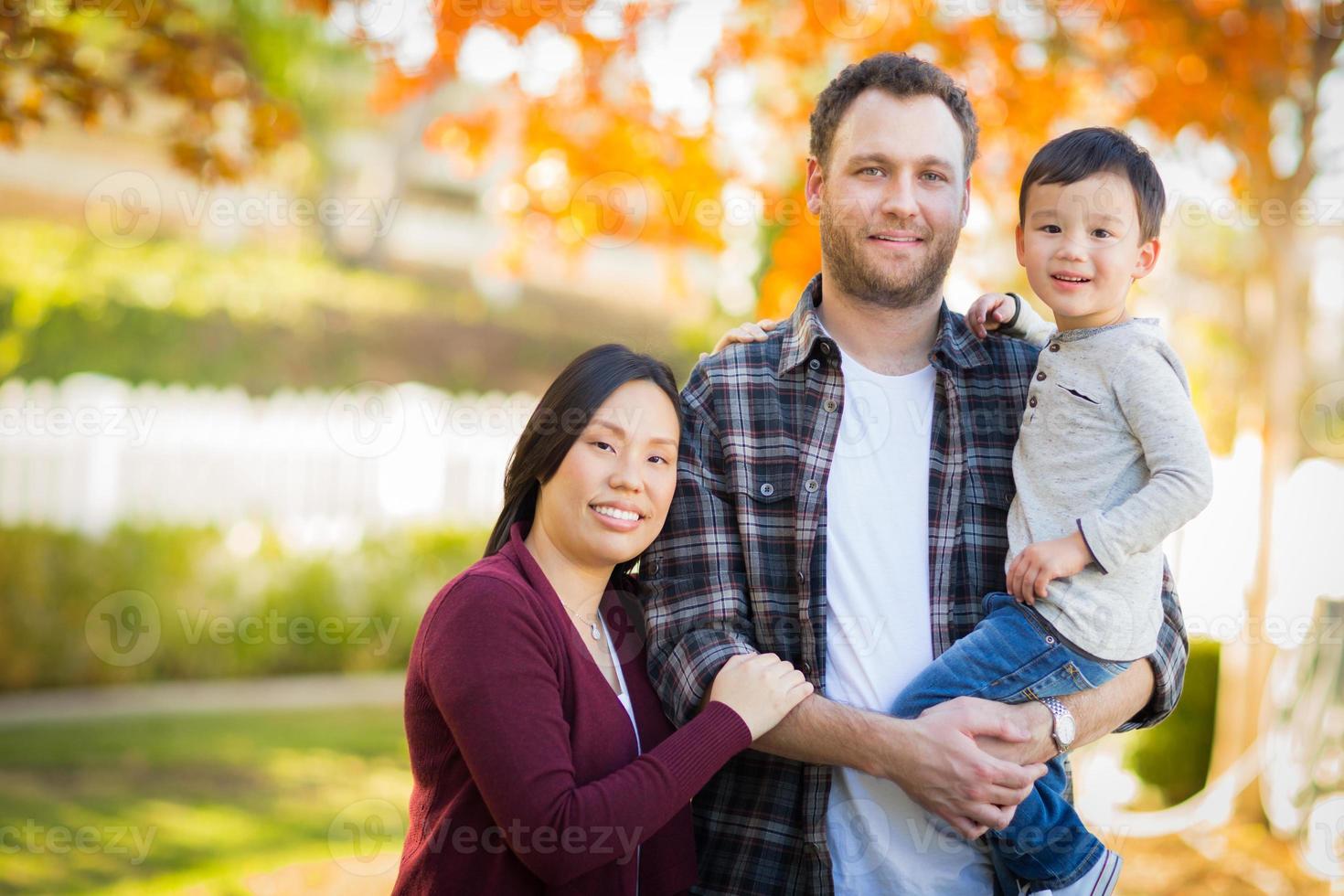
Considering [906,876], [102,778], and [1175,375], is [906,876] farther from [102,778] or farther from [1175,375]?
[102,778]

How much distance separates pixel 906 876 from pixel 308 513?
729 centimetres

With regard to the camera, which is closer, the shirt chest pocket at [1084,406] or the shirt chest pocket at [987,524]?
the shirt chest pocket at [1084,406]

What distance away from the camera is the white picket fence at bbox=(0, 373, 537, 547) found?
7461 millimetres

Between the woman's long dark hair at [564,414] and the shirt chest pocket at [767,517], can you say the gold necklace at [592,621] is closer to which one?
the woman's long dark hair at [564,414]

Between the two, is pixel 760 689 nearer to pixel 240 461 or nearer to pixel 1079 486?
pixel 1079 486

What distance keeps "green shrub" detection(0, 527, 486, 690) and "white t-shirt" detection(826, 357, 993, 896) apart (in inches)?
230

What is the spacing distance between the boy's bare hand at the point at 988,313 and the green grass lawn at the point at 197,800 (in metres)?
3.32

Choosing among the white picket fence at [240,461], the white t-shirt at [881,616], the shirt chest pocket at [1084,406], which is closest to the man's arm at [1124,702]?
the white t-shirt at [881,616]

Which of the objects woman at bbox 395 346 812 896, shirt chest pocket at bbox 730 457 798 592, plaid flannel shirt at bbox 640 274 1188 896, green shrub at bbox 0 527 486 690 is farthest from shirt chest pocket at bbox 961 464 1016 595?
green shrub at bbox 0 527 486 690

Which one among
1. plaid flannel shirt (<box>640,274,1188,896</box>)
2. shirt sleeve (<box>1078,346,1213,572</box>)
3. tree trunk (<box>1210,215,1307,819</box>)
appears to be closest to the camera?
shirt sleeve (<box>1078,346,1213,572</box>)

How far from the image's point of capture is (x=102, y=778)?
215 inches

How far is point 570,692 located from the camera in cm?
200

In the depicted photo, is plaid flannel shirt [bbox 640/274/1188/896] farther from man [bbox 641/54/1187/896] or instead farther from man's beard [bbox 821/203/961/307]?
man's beard [bbox 821/203/961/307]

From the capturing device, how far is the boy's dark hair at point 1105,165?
2.23m
